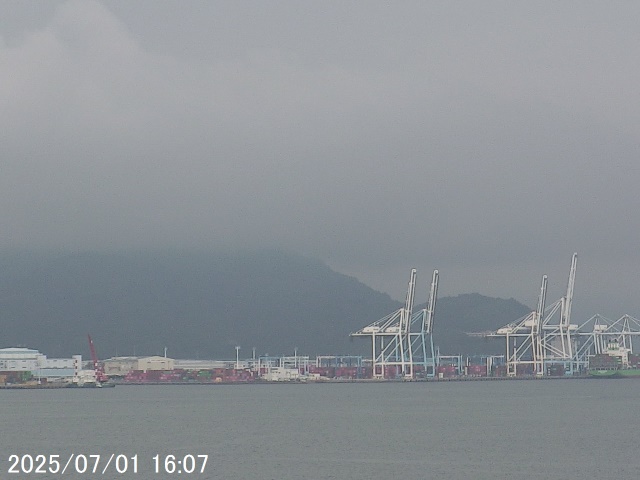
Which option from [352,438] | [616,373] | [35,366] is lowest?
[352,438]

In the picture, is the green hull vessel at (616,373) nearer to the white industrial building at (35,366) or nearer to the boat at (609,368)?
the boat at (609,368)

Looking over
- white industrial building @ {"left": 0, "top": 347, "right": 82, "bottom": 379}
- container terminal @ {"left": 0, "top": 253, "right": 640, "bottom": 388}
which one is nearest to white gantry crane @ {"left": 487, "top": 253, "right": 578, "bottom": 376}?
container terminal @ {"left": 0, "top": 253, "right": 640, "bottom": 388}

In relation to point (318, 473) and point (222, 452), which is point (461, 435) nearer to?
point (222, 452)

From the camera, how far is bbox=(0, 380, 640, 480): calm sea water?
160ft

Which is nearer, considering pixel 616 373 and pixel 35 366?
pixel 616 373

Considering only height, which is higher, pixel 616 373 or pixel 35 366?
pixel 35 366

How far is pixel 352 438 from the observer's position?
6294 cm

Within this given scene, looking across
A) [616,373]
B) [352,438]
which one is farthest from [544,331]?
[352,438]

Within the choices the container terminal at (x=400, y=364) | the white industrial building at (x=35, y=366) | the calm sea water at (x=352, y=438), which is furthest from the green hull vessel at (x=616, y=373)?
the calm sea water at (x=352, y=438)

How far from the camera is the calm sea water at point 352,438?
160ft

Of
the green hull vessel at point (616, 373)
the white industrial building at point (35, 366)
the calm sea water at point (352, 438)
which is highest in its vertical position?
the white industrial building at point (35, 366)

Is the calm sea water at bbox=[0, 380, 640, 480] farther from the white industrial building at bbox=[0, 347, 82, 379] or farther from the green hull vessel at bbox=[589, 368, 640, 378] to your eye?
the green hull vessel at bbox=[589, 368, 640, 378]

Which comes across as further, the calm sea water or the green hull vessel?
the green hull vessel

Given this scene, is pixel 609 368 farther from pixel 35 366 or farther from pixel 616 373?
pixel 35 366
